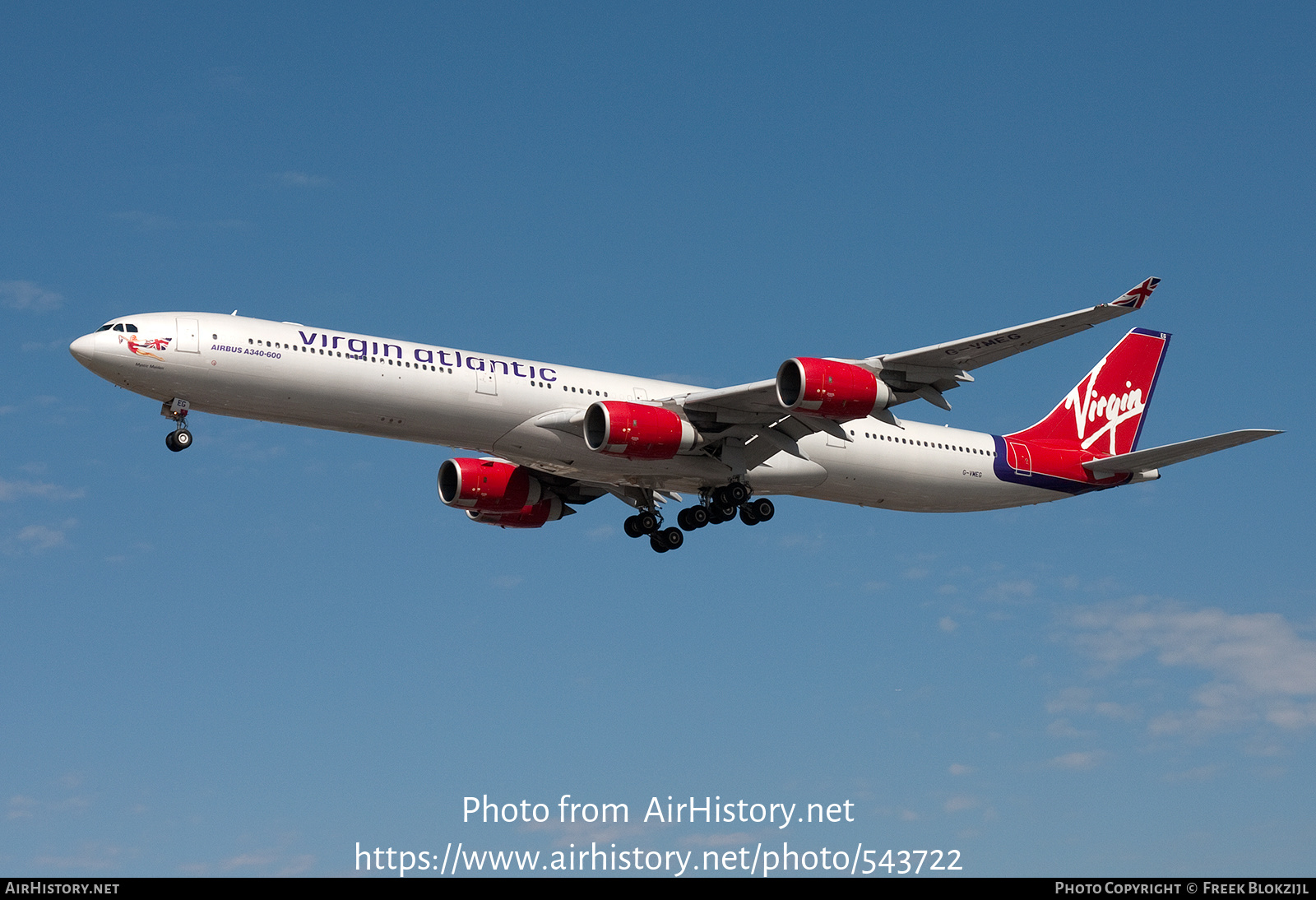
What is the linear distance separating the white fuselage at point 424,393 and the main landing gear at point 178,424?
0.77 ft

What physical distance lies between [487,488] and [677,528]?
587cm

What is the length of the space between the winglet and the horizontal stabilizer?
19.0 ft

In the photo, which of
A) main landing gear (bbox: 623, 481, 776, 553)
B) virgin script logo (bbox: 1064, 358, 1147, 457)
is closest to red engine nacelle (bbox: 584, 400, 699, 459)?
main landing gear (bbox: 623, 481, 776, 553)

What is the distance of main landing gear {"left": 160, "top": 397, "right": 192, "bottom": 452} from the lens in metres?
35.5

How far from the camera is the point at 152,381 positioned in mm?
34875

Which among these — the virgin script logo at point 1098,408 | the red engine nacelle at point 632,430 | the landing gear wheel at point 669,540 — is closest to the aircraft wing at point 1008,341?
the red engine nacelle at point 632,430

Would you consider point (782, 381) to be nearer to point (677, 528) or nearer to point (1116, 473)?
point (677, 528)

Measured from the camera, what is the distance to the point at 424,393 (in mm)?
36531

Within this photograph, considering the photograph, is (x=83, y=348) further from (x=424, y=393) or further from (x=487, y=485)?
(x=487, y=485)

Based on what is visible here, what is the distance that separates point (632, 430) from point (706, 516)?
5724mm

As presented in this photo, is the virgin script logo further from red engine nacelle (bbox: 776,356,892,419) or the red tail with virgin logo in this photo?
red engine nacelle (bbox: 776,356,892,419)

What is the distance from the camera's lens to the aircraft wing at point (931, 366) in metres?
34.0
